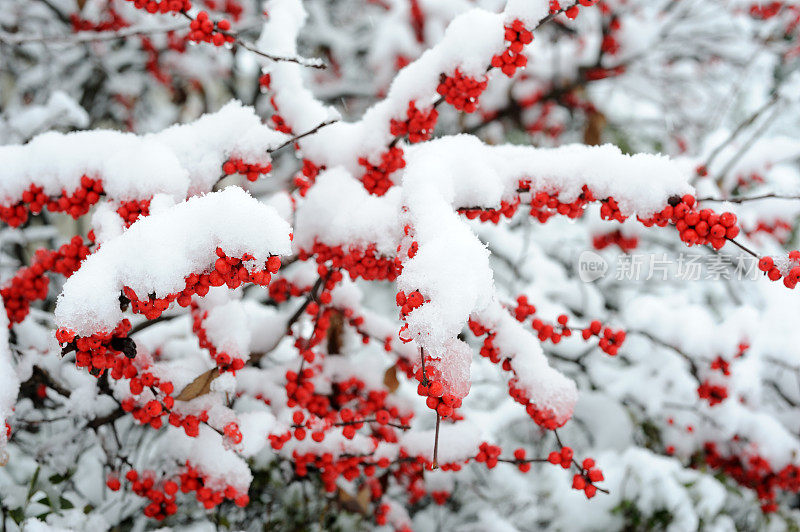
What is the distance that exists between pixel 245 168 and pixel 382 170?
1.35 feet

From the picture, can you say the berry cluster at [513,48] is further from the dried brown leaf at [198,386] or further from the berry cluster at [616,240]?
the berry cluster at [616,240]

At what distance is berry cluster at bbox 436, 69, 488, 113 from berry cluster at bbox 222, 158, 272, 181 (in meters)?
0.53

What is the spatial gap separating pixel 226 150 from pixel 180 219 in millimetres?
500

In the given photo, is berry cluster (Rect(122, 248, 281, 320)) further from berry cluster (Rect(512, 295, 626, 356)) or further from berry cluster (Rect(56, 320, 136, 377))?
berry cluster (Rect(512, 295, 626, 356))

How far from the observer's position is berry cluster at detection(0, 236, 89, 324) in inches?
59.3

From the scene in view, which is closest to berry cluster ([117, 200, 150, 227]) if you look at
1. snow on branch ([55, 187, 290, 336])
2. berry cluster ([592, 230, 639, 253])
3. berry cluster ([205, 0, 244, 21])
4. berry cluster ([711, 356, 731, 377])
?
snow on branch ([55, 187, 290, 336])

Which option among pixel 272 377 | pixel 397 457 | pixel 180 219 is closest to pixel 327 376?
pixel 272 377

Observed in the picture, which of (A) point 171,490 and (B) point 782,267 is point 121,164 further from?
(B) point 782,267

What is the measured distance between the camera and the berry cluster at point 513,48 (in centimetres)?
140

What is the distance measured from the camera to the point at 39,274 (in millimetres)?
1594

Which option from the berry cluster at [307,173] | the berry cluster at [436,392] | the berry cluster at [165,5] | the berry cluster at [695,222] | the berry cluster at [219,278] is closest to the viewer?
the berry cluster at [436,392]

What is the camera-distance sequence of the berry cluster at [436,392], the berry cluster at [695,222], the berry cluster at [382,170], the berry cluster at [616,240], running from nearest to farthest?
1. the berry cluster at [436,392]
2. the berry cluster at [695,222]
3. the berry cluster at [382,170]
4. the berry cluster at [616,240]

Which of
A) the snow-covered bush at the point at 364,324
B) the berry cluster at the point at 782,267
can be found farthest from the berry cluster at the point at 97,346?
the berry cluster at the point at 782,267

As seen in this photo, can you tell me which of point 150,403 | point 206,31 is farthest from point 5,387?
point 206,31
